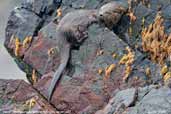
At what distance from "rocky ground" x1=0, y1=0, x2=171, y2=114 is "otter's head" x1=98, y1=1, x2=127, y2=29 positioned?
17 centimetres

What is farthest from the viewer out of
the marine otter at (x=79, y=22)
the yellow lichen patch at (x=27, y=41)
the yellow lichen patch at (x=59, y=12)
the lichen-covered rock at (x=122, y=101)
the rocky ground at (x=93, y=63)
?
the yellow lichen patch at (x=59, y=12)

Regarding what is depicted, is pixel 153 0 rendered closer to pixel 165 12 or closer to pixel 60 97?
pixel 165 12

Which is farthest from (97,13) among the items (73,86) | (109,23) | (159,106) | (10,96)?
(159,106)

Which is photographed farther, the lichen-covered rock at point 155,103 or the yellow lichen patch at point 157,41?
the yellow lichen patch at point 157,41

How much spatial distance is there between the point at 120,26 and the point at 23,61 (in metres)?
3.30

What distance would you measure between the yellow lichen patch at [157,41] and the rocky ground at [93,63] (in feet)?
0.10

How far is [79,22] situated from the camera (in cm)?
1806

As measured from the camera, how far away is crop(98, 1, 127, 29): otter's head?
709 inches

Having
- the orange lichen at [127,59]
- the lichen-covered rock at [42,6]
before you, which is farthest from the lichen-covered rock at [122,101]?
the lichen-covered rock at [42,6]

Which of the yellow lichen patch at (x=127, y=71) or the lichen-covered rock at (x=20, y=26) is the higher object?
the lichen-covered rock at (x=20, y=26)

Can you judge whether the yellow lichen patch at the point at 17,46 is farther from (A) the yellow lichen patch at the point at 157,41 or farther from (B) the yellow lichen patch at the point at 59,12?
(A) the yellow lichen patch at the point at 157,41

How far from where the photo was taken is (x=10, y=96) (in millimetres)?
15352

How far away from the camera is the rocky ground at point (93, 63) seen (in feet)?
48.5

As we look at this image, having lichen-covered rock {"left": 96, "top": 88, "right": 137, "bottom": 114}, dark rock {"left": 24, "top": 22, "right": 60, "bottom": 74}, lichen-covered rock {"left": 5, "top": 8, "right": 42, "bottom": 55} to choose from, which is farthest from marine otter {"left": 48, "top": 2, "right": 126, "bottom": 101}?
lichen-covered rock {"left": 96, "top": 88, "right": 137, "bottom": 114}
